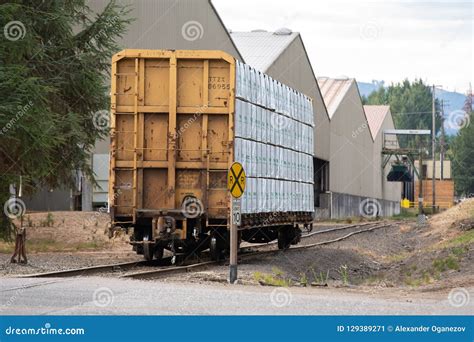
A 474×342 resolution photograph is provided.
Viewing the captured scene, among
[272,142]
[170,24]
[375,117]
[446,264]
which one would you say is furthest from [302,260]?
[375,117]

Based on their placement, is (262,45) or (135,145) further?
(262,45)

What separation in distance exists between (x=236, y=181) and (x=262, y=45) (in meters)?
43.4

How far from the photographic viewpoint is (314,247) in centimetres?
3334

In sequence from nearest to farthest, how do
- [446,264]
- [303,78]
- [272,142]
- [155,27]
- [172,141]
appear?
1. [172,141]
2. [446,264]
3. [272,142]
4. [155,27]
5. [303,78]

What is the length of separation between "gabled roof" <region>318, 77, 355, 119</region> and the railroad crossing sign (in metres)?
54.2

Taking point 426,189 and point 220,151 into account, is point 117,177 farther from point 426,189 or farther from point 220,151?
point 426,189

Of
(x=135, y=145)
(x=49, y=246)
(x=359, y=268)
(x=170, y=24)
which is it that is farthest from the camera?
(x=170, y=24)

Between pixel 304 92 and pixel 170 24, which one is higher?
pixel 170 24

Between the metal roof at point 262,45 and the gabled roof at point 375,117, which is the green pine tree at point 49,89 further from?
the gabled roof at point 375,117

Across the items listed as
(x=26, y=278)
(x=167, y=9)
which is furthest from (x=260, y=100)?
(x=167, y=9)

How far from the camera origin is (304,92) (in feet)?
209

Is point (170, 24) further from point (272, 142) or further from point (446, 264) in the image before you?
point (446, 264)

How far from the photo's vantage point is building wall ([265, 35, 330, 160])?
59000 millimetres

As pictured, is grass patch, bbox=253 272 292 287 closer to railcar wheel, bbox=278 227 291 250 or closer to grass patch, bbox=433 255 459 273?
grass patch, bbox=433 255 459 273
